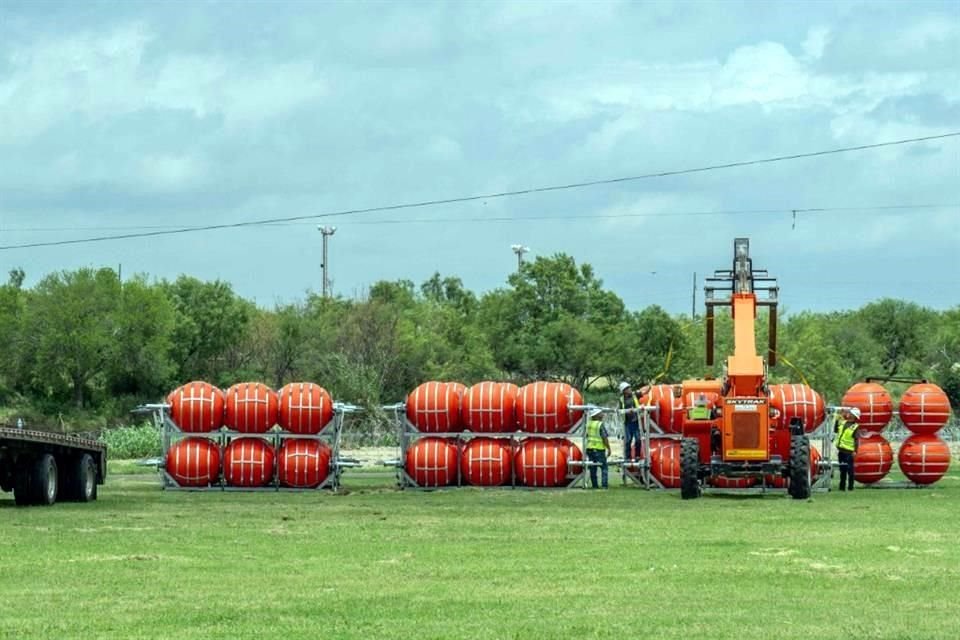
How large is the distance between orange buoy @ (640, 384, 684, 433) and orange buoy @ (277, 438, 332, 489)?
6822 millimetres

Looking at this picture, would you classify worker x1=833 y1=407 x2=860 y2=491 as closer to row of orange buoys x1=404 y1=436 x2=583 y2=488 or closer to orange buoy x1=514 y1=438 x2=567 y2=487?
row of orange buoys x1=404 y1=436 x2=583 y2=488

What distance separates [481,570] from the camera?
18734mm

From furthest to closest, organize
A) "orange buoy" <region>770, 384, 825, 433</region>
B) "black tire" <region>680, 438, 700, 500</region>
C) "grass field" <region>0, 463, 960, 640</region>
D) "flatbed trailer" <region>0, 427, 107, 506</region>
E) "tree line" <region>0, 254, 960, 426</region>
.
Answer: "tree line" <region>0, 254, 960, 426</region> → "orange buoy" <region>770, 384, 825, 433</region> → "black tire" <region>680, 438, 700, 500</region> → "flatbed trailer" <region>0, 427, 107, 506</region> → "grass field" <region>0, 463, 960, 640</region>

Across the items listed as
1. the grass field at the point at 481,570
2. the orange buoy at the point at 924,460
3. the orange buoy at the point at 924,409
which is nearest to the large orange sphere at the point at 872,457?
the orange buoy at the point at 924,460

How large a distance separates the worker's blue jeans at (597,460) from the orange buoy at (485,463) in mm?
1730

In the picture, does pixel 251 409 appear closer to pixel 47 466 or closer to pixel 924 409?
pixel 47 466

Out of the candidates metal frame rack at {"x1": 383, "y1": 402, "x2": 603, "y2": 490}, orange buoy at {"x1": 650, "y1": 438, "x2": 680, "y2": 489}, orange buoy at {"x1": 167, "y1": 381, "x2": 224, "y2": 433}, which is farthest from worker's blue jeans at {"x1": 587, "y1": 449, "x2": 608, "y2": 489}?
orange buoy at {"x1": 167, "y1": 381, "x2": 224, "y2": 433}

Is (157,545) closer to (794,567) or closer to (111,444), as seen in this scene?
(794,567)

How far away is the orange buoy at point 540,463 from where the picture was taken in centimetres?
3541

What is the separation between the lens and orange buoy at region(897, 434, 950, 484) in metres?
36.7

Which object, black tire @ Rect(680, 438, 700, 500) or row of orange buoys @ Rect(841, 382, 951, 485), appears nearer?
black tire @ Rect(680, 438, 700, 500)

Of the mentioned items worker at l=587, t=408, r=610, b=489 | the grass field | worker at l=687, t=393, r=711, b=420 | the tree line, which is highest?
the tree line

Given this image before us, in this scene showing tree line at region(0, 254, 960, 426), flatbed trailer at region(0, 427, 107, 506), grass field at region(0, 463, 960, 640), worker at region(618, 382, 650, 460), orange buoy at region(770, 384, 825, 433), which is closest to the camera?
grass field at region(0, 463, 960, 640)

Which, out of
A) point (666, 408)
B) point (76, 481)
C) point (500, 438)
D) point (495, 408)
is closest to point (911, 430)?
point (666, 408)
